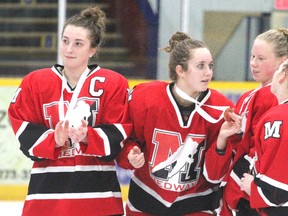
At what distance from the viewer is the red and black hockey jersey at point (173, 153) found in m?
2.96

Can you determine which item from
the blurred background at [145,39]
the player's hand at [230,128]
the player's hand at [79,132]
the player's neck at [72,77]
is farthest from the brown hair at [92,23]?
the blurred background at [145,39]

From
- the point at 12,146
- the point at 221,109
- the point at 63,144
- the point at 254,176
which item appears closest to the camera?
the point at 254,176

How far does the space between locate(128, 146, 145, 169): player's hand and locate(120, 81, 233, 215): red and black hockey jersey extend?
0.27 feet

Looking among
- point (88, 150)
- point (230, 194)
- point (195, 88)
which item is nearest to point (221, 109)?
point (195, 88)

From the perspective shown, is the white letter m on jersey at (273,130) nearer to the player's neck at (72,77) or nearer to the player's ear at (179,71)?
the player's ear at (179,71)

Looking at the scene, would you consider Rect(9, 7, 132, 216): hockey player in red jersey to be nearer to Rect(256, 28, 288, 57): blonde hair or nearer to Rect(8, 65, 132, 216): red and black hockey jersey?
Rect(8, 65, 132, 216): red and black hockey jersey

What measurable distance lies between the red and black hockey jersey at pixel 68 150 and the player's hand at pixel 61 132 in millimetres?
83

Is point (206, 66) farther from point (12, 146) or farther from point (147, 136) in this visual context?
point (12, 146)

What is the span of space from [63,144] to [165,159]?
0.38m

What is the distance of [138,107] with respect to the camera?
9.82ft

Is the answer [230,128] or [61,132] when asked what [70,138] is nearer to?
[61,132]

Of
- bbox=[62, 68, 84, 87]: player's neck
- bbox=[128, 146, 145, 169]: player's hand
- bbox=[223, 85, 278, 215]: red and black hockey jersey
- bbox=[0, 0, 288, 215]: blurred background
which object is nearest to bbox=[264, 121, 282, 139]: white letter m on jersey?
bbox=[223, 85, 278, 215]: red and black hockey jersey

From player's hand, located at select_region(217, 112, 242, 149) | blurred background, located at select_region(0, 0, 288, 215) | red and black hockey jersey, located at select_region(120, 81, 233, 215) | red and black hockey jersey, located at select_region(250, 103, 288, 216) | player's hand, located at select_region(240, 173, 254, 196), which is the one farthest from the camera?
blurred background, located at select_region(0, 0, 288, 215)

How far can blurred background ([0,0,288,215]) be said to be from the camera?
5984mm
